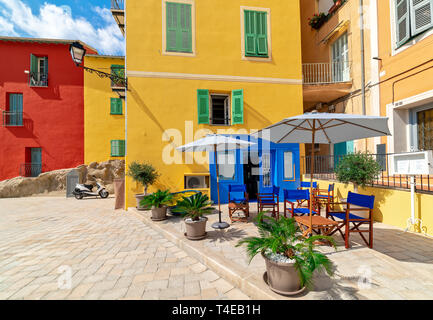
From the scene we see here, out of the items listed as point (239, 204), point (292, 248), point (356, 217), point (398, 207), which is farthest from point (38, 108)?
point (398, 207)

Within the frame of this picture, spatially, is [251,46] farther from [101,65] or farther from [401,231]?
[101,65]

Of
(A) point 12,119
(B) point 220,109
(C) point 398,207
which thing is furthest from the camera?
(A) point 12,119

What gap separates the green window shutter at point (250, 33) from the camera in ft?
25.0

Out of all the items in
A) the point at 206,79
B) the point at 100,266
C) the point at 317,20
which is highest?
the point at 317,20

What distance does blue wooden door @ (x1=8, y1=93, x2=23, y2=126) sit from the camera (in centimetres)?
1201

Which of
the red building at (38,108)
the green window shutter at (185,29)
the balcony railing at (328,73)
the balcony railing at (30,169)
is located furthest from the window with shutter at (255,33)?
the balcony railing at (30,169)

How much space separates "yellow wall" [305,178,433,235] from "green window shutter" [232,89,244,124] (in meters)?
4.66

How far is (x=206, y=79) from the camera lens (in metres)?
7.45

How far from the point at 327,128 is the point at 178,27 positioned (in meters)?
6.97

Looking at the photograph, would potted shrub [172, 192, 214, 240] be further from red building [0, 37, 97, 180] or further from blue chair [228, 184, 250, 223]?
red building [0, 37, 97, 180]

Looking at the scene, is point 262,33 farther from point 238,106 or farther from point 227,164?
point 227,164

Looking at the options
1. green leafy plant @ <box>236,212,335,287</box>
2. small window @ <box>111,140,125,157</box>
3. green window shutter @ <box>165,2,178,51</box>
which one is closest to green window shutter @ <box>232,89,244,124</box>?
green window shutter @ <box>165,2,178,51</box>

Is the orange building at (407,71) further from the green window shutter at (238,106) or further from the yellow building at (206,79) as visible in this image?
the green window shutter at (238,106)

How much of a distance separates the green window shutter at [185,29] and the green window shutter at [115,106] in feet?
26.3
